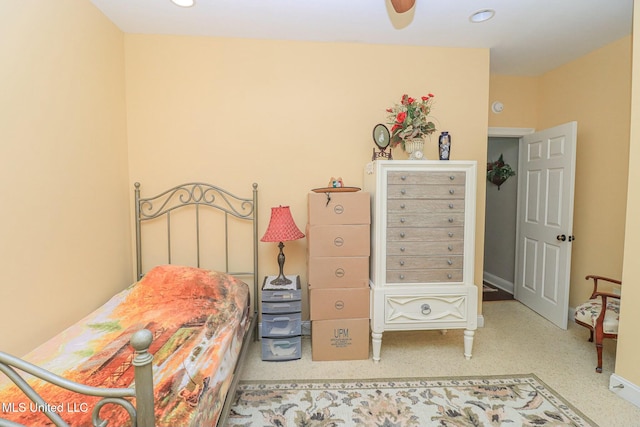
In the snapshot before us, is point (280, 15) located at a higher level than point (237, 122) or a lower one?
higher

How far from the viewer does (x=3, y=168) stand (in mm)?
1507

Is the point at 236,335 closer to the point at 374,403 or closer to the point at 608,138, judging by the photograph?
the point at 374,403

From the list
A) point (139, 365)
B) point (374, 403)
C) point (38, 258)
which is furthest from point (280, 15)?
point (374, 403)

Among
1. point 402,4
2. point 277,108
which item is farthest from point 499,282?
point 402,4

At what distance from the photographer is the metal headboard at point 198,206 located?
8.74 ft

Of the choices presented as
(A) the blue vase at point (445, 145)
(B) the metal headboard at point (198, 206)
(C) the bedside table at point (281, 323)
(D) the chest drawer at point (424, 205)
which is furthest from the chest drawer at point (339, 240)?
(A) the blue vase at point (445, 145)

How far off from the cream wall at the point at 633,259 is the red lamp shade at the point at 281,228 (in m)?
2.08

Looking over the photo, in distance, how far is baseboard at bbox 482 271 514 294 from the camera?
4.06 meters

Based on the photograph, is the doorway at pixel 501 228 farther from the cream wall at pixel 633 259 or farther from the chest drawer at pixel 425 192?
the chest drawer at pixel 425 192

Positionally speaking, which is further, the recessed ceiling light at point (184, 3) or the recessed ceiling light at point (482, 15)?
the recessed ceiling light at point (482, 15)

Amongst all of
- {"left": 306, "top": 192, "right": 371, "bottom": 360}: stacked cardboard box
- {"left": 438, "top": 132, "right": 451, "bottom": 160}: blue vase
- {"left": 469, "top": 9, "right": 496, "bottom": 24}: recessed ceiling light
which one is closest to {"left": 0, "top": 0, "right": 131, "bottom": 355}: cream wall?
{"left": 306, "top": 192, "right": 371, "bottom": 360}: stacked cardboard box

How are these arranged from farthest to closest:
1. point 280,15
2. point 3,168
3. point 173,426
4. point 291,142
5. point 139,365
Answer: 1. point 291,142
2. point 280,15
3. point 3,168
4. point 173,426
5. point 139,365

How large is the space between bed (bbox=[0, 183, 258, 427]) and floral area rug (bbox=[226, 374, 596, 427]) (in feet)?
0.91

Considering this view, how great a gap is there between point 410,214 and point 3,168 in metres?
2.35
